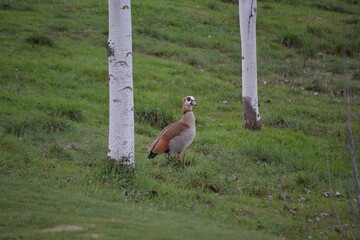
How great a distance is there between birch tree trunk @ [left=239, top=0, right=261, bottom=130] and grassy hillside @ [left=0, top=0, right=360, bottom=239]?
0.69 metres

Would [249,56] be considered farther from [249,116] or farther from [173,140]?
[173,140]

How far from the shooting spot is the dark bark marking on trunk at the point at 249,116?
15203mm

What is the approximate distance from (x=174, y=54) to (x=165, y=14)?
4691mm

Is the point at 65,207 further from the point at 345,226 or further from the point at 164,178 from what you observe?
the point at 345,226

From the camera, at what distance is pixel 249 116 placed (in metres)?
15.3

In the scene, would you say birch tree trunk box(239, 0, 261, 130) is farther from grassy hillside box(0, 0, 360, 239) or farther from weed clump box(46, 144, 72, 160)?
weed clump box(46, 144, 72, 160)

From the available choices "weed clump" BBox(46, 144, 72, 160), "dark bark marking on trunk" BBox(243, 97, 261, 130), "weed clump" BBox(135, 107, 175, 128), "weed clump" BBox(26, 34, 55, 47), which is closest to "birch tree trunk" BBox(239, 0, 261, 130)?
"dark bark marking on trunk" BBox(243, 97, 261, 130)

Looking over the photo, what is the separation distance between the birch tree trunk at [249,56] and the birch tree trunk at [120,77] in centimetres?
525

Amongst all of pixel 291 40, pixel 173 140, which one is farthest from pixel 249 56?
pixel 291 40

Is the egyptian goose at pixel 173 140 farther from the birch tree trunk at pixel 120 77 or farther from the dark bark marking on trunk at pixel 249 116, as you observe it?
the dark bark marking on trunk at pixel 249 116

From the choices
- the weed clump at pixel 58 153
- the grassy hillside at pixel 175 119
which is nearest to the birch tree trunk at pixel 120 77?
the grassy hillside at pixel 175 119

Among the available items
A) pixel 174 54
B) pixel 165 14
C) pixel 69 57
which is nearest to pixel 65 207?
pixel 69 57

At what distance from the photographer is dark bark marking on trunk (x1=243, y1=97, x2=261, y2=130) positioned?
15.2m

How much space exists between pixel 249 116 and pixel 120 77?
19.0ft
